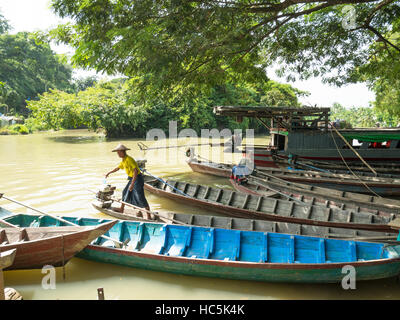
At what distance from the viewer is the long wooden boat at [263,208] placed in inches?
264

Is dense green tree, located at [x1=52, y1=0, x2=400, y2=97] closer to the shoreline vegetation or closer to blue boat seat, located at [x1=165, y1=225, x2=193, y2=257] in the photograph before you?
the shoreline vegetation

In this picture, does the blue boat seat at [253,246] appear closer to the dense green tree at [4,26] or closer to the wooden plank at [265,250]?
the wooden plank at [265,250]

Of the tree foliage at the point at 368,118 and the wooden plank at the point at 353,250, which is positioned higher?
the tree foliage at the point at 368,118

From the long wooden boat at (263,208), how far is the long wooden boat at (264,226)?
30.6 inches

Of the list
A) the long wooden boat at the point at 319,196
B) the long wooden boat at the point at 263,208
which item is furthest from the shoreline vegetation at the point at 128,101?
the long wooden boat at the point at 319,196

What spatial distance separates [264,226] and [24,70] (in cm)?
5349

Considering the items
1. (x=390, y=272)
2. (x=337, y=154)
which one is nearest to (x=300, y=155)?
(x=337, y=154)

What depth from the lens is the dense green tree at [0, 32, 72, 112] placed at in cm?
4381

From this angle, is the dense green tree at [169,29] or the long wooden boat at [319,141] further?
the long wooden boat at [319,141]

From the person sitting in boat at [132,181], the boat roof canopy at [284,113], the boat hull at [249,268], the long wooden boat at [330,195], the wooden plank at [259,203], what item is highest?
the boat roof canopy at [284,113]

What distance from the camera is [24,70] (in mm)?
46688

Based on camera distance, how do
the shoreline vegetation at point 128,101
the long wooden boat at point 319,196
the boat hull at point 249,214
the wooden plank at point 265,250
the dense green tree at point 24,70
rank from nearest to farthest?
1. the wooden plank at point 265,250
2. the boat hull at point 249,214
3. the long wooden boat at point 319,196
4. the shoreline vegetation at point 128,101
5. the dense green tree at point 24,70

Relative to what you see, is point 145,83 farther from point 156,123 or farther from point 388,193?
point 156,123

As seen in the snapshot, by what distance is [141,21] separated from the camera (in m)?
8.13
